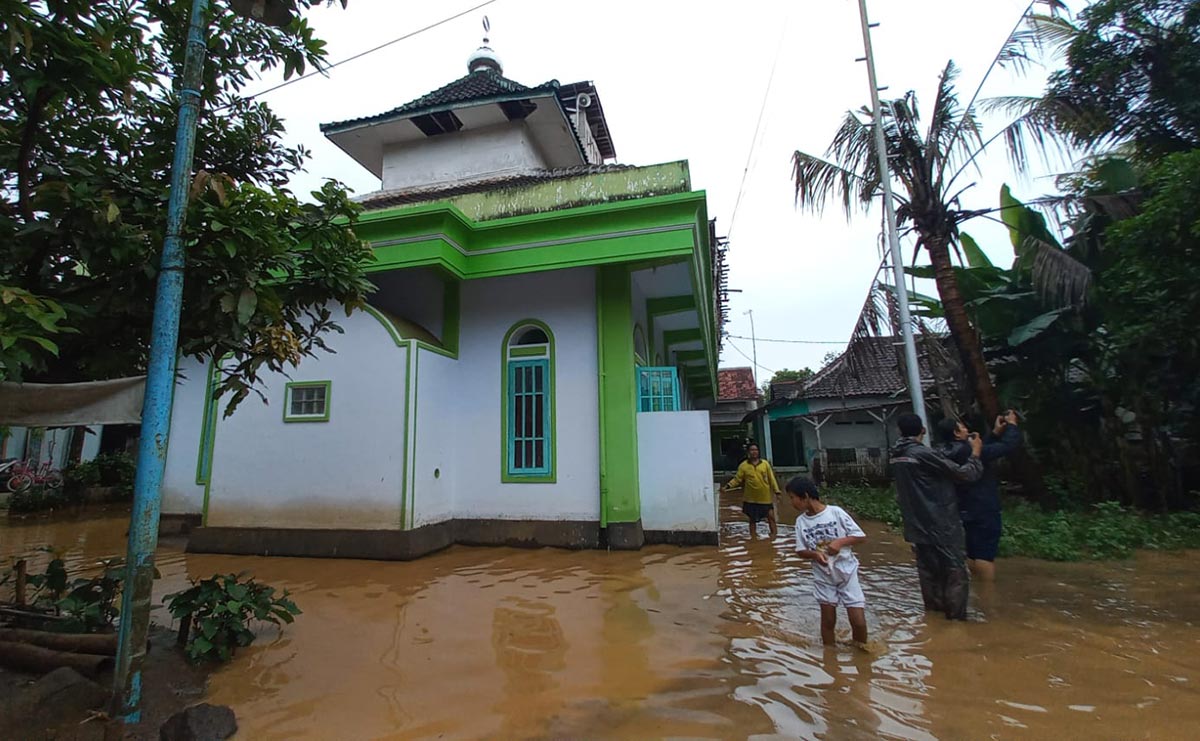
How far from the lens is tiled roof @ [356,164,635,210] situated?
10.3 metres

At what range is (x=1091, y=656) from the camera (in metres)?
3.81

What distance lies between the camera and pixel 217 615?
379cm

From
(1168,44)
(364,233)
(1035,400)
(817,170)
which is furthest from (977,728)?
(1168,44)

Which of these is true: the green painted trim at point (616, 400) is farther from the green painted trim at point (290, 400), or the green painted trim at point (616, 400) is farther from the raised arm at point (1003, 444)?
the raised arm at point (1003, 444)

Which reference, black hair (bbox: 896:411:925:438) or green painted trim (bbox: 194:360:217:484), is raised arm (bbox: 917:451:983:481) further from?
green painted trim (bbox: 194:360:217:484)

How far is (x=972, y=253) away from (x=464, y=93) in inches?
520

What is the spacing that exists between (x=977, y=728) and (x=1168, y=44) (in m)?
13.3

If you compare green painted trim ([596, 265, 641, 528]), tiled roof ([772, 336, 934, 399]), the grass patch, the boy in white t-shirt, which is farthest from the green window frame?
tiled roof ([772, 336, 934, 399])

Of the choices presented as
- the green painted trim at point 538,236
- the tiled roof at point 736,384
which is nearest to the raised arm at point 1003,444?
the green painted trim at point 538,236

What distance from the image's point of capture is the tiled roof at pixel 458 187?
33.9 feet

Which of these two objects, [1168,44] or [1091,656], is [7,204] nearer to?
[1091,656]

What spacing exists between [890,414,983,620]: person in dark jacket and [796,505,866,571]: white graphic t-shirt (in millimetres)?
974

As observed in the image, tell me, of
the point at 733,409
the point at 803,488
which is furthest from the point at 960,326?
the point at 733,409

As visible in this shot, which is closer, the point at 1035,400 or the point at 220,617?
the point at 220,617
